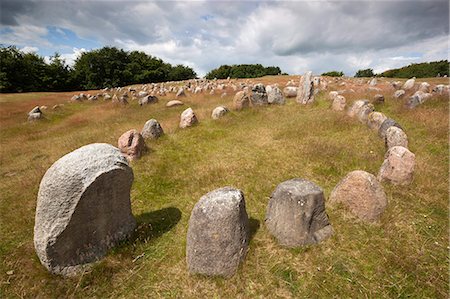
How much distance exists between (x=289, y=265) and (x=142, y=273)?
10.1 feet

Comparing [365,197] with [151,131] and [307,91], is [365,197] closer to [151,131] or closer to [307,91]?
[151,131]

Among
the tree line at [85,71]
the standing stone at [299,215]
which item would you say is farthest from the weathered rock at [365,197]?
the tree line at [85,71]

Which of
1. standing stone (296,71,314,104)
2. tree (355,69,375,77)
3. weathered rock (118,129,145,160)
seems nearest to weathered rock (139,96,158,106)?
standing stone (296,71,314,104)

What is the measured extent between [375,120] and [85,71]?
63.3 meters

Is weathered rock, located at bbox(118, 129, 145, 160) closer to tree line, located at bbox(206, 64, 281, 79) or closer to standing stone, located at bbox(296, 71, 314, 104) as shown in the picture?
standing stone, located at bbox(296, 71, 314, 104)

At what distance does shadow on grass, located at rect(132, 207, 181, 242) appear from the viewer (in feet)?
21.1

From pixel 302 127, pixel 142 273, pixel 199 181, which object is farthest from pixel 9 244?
pixel 302 127

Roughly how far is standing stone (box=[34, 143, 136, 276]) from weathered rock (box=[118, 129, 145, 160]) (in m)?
5.01

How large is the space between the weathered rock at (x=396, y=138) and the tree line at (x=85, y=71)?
56.8 meters

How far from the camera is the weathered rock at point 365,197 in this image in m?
6.25

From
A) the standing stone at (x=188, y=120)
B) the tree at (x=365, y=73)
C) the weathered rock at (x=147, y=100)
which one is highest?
the tree at (x=365, y=73)

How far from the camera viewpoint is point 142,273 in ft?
17.8

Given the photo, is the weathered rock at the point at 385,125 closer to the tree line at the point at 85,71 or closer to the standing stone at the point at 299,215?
the standing stone at the point at 299,215

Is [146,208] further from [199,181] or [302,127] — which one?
[302,127]
